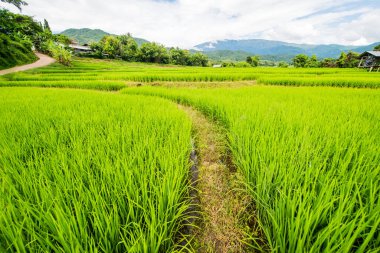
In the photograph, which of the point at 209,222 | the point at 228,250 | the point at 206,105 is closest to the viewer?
the point at 228,250

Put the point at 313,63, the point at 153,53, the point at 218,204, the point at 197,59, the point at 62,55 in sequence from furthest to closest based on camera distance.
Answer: the point at 197,59, the point at 153,53, the point at 313,63, the point at 62,55, the point at 218,204

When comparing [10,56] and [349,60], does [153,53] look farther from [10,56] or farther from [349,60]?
[349,60]

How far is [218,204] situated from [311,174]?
85cm

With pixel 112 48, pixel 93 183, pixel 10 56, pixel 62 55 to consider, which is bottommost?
pixel 93 183

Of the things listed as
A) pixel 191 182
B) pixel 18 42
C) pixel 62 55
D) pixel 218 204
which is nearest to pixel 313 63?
pixel 191 182

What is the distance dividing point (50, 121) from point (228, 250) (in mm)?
3223

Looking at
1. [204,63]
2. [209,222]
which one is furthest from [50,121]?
[204,63]

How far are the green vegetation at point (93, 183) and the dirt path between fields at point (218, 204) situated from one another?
8.0 inches

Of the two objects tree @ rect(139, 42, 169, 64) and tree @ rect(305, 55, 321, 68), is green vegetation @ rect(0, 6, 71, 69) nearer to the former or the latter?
tree @ rect(139, 42, 169, 64)

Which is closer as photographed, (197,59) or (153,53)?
(153,53)

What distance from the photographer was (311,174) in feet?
4.84

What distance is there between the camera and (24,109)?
12.0ft

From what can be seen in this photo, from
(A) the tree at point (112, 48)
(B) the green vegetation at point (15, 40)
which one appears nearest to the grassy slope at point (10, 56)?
(B) the green vegetation at point (15, 40)

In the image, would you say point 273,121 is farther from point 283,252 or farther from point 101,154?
point 101,154
